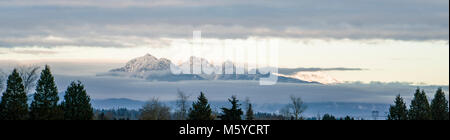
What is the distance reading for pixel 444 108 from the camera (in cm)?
13488

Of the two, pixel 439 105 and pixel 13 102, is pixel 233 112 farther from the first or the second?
pixel 439 105

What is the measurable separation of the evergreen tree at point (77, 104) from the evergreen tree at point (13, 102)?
6.71 m

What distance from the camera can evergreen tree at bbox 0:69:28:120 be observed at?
9250 centimetres

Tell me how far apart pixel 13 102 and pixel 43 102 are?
4.02 metres

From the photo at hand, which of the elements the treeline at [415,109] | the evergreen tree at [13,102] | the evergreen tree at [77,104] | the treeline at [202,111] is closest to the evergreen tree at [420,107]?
the treeline at [415,109]

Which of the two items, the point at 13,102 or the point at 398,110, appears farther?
the point at 398,110

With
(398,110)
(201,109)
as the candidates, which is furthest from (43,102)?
(398,110)

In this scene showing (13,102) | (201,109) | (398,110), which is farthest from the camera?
(398,110)

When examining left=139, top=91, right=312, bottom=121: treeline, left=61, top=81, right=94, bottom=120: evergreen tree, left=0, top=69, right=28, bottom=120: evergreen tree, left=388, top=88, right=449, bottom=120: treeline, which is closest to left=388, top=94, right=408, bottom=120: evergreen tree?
left=388, top=88, right=449, bottom=120: treeline

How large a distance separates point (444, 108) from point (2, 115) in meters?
77.0

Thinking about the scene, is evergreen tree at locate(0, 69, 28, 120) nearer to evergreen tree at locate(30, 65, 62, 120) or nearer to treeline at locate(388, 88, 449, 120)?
evergreen tree at locate(30, 65, 62, 120)

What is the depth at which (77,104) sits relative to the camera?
99.3 metres
